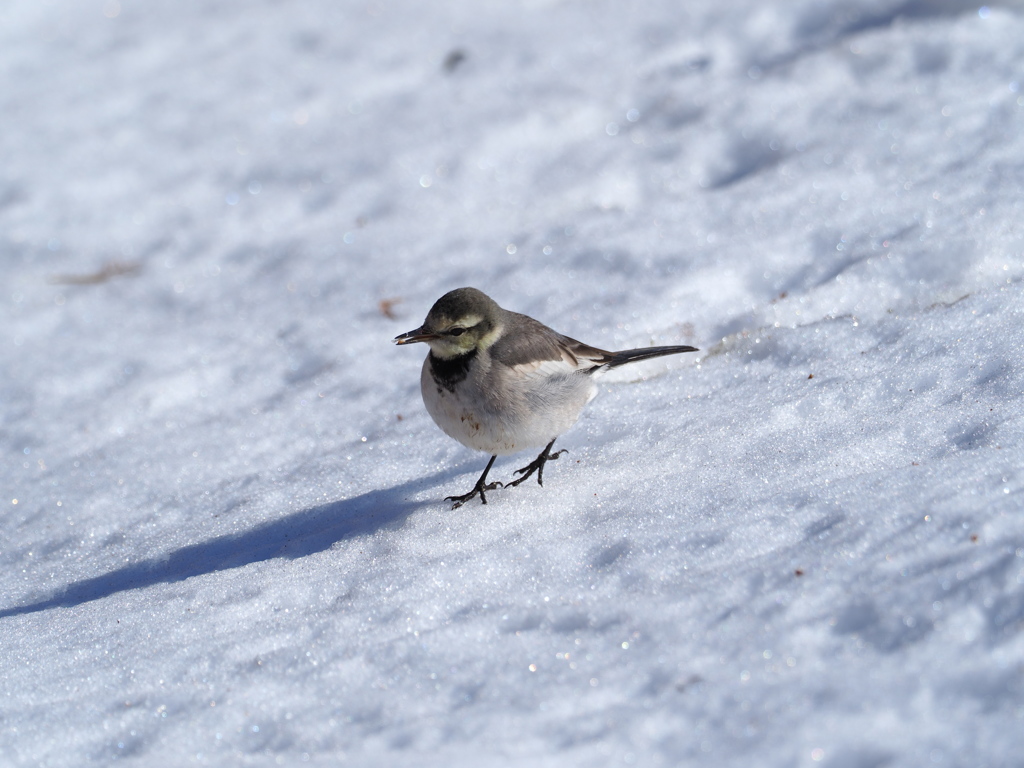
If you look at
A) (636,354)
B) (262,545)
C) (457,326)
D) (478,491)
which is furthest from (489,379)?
(262,545)

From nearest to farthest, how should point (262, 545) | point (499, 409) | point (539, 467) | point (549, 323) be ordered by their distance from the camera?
point (499, 409) < point (262, 545) < point (539, 467) < point (549, 323)

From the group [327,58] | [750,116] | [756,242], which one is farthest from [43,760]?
[327,58]

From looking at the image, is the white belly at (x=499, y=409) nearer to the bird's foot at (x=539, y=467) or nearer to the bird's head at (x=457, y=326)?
the bird's head at (x=457, y=326)

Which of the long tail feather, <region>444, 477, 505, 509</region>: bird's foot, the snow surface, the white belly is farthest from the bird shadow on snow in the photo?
the long tail feather

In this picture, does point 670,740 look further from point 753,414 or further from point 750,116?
point 750,116

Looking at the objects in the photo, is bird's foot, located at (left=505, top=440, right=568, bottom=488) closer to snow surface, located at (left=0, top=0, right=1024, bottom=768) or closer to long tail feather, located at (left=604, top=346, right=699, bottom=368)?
snow surface, located at (left=0, top=0, right=1024, bottom=768)

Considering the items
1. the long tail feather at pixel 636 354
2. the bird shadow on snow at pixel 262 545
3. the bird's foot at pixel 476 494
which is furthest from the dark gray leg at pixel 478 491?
the long tail feather at pixel 636 354

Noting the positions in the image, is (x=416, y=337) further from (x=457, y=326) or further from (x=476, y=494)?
(x=476, y=494)
